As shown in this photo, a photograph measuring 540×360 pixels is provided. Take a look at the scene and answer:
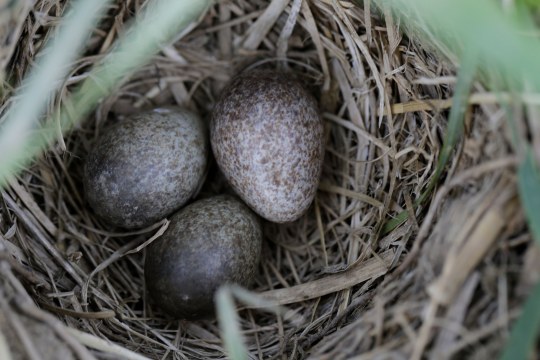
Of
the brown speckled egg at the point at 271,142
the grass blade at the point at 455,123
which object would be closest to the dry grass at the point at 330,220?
the grass blade at the point at 455,123

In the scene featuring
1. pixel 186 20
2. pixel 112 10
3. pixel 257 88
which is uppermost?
pixel 112 10

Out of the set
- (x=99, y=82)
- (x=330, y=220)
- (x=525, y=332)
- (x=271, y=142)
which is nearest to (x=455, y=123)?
(x=525, y=332)

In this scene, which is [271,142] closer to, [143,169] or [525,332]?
[143,169]

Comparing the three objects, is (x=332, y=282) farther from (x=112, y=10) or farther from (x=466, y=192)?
(x=112, y=10)

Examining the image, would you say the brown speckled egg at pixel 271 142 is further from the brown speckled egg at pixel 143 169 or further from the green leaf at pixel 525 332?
the green leaf at pixel 525 332

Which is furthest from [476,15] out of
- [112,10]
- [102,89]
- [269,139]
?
[112,10]

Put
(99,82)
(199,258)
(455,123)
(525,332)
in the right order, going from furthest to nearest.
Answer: (99,82) < (199,258) < (455,123) < (525,332)
